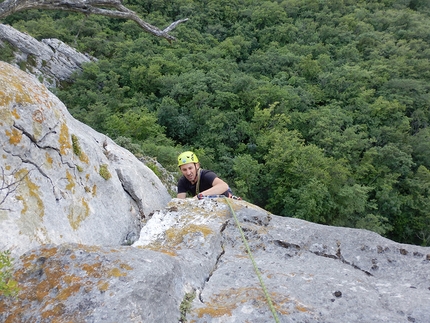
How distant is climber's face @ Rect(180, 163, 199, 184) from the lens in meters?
4.58

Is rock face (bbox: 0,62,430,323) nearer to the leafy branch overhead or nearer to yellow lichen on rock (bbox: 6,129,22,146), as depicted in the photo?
yellow lichen on rock (bbox: 6,129,22,146)

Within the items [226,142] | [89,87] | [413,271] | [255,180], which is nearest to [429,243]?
[255,180]

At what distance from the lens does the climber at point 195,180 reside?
4.48 meters

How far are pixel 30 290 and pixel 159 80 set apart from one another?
27.4 meters

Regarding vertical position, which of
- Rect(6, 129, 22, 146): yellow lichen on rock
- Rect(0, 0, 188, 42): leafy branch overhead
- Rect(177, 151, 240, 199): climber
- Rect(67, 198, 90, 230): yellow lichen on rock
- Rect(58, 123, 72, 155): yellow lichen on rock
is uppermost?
Rect(0, 0, 188, 42): leafy branch overhead

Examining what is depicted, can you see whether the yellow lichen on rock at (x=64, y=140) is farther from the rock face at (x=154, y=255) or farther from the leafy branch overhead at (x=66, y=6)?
the leafy branch overhead at (x=66, y=6)

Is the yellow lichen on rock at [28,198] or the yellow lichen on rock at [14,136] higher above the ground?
the yellow lichen on rock at [14,136]

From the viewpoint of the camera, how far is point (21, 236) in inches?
98.6

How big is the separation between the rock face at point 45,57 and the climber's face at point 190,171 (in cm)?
2594

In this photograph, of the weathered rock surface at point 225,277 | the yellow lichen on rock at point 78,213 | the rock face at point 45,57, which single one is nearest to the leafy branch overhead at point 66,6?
the yellow lichen on rock at point 78,213

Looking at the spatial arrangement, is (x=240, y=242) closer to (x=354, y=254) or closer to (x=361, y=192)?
(x=354, y=254)

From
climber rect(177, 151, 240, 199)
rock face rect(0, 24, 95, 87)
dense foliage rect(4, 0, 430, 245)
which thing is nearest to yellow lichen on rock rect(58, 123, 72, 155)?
climber rect(177, 151, 240, 199)

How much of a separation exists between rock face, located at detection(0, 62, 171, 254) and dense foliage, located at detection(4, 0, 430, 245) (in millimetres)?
5480

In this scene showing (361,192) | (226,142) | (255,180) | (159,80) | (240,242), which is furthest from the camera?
(159,80)
